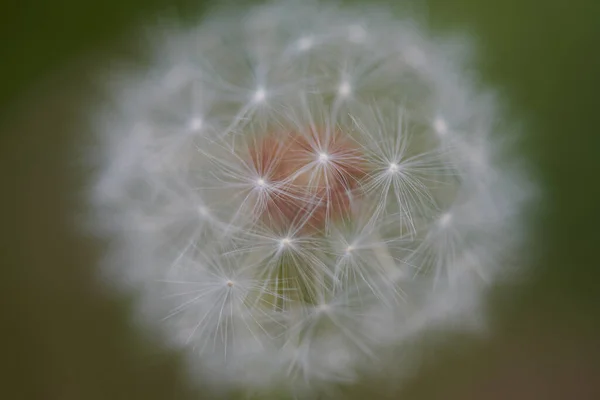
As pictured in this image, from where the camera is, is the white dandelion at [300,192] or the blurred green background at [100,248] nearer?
the white dandelion at [300,192]

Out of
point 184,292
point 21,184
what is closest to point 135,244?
point 184,292

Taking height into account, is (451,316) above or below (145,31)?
below

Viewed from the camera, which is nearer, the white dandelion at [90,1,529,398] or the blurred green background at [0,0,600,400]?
the white dandelion at [90,1,529,398]

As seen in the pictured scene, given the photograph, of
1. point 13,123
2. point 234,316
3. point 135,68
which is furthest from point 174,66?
point 234,316

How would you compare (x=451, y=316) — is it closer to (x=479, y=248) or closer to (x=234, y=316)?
(x=479, y=248)

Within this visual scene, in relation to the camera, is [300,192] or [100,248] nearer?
[300,192]

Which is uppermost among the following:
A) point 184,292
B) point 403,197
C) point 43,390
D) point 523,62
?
point 523,62

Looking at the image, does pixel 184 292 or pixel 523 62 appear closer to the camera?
pixel 184 292
